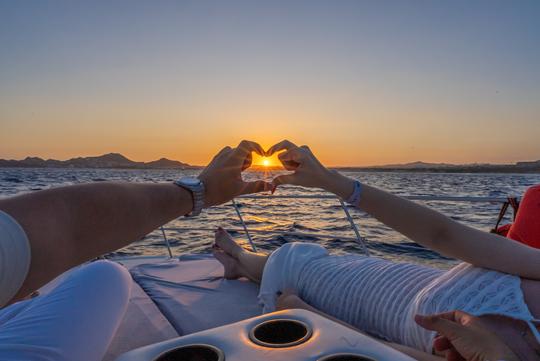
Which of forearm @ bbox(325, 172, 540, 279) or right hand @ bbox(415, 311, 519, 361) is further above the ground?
forearm @ bbox(325, 172, 540, 279)

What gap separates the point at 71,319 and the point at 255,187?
62 cm

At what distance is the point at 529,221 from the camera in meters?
1.48

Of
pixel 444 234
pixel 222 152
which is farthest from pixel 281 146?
pixel 444 234

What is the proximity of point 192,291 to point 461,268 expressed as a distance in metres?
1.07

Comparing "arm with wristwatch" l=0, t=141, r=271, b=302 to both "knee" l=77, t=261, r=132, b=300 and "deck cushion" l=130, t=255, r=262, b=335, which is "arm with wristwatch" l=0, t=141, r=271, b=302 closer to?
"knee" l=77, t=261, r=132, b=300

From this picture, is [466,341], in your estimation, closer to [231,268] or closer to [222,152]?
[222,152]

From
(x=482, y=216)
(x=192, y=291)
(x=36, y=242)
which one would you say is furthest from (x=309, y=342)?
(x=482, y=216)

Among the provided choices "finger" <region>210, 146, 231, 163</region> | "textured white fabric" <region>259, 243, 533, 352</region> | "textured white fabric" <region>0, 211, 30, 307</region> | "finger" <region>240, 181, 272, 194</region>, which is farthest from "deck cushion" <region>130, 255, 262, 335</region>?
"textured white fabric" <region>0, 211, 30, 307</region>

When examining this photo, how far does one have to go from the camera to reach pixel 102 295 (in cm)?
101

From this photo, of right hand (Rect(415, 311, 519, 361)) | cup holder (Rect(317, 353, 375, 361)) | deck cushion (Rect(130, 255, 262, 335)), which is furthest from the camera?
deck cushion (Rect(130, 255, 262, 335))

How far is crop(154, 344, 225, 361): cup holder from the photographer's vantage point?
1.83ft

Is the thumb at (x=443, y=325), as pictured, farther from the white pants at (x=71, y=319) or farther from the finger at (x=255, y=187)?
the white pants at (x=71, y=319)

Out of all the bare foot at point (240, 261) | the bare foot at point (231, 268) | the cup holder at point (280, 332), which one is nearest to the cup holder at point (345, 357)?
the cup holder at point (280, 332)

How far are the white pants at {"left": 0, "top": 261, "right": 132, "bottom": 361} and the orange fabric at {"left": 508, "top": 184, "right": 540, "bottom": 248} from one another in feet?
5.00
